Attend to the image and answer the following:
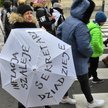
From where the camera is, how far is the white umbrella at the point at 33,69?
14.2ft

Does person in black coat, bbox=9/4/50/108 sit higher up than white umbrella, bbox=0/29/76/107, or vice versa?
person in black coat, bbox=9/4/50/108

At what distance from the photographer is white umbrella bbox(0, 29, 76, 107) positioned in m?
4.33

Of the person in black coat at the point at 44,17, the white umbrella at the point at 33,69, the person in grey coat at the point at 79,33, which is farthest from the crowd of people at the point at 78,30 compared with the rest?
the person in black coat at the point at 44,17

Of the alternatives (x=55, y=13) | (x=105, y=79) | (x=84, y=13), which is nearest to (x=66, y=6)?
(x=55, y=13)

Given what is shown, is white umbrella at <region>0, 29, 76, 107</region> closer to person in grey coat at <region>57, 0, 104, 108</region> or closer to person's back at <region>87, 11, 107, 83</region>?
person in grey coat at <region>57, 0, 104, 108</region>

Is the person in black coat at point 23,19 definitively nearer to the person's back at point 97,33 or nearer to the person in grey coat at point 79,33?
the person in grey coat at point 79,33

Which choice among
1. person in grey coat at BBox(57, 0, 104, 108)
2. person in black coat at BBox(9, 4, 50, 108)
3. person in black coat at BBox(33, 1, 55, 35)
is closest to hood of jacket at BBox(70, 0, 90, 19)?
person in grey coat at BBox(57, 0, 104, 108)

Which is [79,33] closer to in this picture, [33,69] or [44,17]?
[33,69]

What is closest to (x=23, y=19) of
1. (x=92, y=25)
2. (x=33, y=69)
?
(x=33, y=69)

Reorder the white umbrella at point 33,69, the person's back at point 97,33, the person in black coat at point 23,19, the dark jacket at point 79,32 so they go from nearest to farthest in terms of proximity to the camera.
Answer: the white umbrella at point 33,69 → the person in black coat at point 23,19 → the dark jacket at point 79,32 → the person's back at point 97,33

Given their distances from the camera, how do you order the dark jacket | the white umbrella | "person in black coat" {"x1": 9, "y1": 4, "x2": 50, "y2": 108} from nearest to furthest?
the white umbrella
"person in black coat" {"x1": 9, "y1": 4, "x2": 50, "y2": 108}
the dark jacket

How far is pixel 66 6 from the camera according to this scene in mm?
23859

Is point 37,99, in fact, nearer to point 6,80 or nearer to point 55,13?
point 6,80

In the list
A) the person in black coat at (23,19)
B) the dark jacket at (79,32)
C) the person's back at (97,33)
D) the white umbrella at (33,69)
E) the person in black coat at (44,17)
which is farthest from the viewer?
the person in black coat at (44,17)
